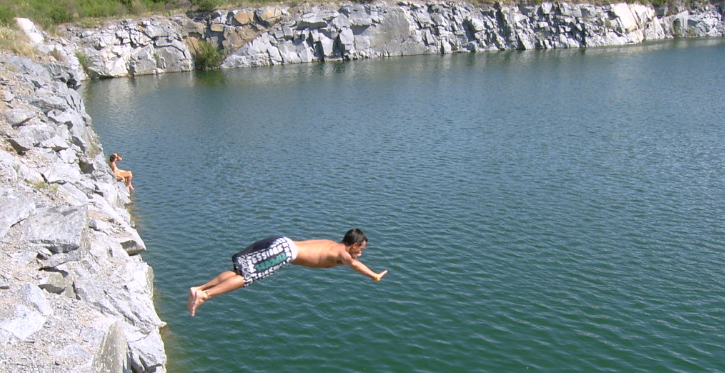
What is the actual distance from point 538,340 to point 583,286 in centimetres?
416

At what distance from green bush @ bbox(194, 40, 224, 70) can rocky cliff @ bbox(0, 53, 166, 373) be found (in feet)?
212

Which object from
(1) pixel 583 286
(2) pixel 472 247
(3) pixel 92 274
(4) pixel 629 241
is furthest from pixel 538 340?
(3) pixel 92 274

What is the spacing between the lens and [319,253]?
1363 cm

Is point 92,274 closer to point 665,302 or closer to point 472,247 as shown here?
point 472,247

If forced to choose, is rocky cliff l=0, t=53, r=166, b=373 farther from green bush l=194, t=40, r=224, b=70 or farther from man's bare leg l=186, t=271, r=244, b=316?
green bush l=194, t=40, r=224, b=70

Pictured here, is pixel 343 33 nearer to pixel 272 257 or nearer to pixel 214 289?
pixel 272 257

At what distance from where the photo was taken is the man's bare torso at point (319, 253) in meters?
13.5

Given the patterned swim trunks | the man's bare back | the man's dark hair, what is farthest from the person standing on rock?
the man's dark hair

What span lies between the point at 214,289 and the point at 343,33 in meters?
88.6

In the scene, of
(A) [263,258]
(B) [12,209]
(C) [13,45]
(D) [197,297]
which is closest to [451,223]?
(A) [263,258]

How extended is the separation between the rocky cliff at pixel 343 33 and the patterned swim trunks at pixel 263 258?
77461 mm

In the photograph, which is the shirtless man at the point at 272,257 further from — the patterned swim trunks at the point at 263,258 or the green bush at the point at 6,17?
the green bush at the point at 6,17

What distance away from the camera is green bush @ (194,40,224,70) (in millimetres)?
92688

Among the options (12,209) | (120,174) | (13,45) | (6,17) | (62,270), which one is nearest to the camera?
(62,270)
